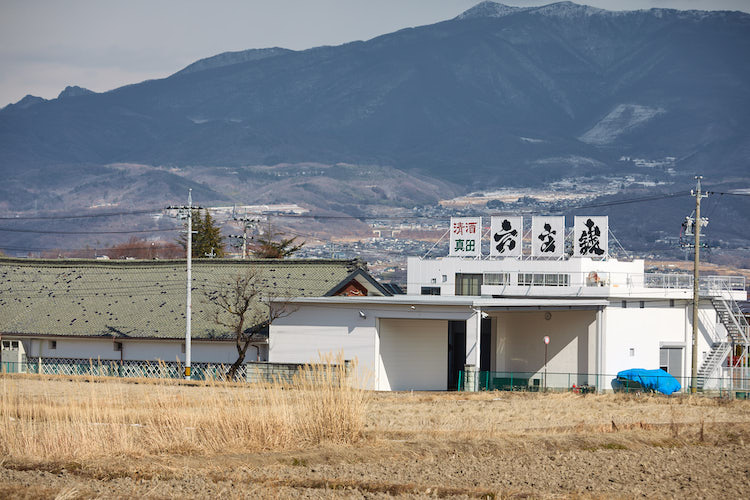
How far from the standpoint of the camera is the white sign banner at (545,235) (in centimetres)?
6762

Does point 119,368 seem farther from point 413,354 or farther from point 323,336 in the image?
point 413,354

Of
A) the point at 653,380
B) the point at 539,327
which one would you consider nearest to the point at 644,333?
the point at 653,380

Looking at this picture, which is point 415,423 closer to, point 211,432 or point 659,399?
point 211,432

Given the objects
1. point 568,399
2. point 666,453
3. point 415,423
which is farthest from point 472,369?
point 666,453

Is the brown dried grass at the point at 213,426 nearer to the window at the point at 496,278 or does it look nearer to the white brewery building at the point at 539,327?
the white brewery building at the point at 539,327

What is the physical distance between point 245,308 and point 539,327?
15.6 metres

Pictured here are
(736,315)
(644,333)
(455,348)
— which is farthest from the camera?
(736,315)

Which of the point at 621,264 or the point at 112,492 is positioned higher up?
the point at 621,264

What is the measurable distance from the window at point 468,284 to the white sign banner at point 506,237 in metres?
4.10

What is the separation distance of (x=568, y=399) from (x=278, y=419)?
58.5 feet

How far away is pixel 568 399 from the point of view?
124ft

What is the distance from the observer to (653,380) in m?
49.3

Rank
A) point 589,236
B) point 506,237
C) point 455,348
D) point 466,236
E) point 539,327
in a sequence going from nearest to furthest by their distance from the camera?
point 455,348
point 539,327
point 589,236
point 506,237
point 466,236

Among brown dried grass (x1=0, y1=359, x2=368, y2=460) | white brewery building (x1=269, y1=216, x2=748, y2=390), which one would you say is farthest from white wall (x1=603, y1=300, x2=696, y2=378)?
brown dried grass (x1=0, y1=359, x2=368, y2=460)
